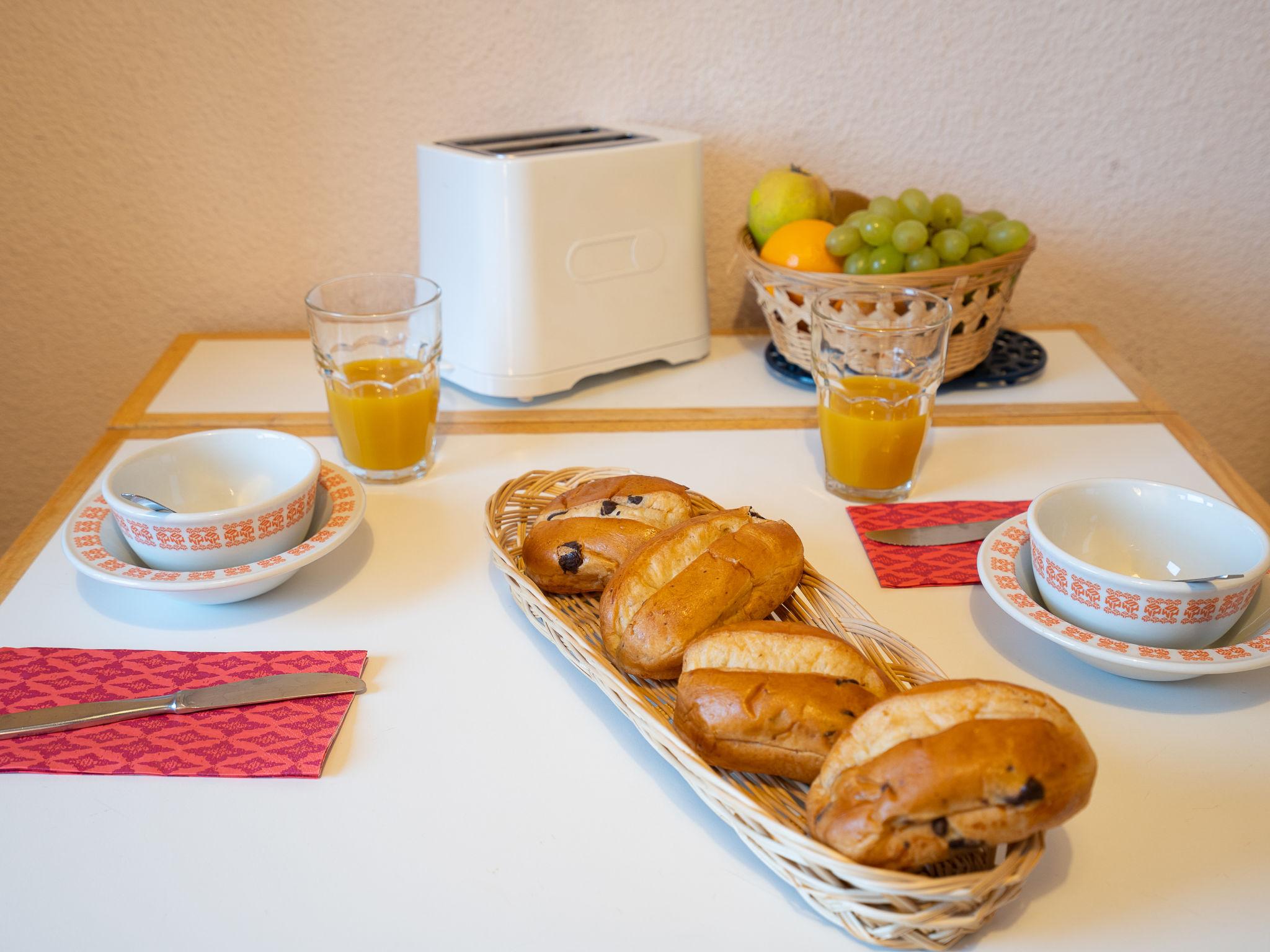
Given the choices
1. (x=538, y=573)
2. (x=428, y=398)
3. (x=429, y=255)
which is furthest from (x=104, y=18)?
(x=538, y=573)

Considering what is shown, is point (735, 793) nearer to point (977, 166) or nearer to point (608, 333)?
point (608, 333)

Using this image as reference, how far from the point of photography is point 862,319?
108 centimetres

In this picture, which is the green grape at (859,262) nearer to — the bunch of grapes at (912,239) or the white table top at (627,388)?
the bunch of grapes at (912,239)

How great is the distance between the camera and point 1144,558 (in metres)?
0.79

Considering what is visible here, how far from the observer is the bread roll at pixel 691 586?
2.18 feet

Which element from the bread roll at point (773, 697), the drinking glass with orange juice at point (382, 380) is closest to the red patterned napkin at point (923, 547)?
the bread roll at point (773, 697)

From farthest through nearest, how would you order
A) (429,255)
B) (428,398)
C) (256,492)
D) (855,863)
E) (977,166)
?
1. (977,166)
2. (429,255)
3. (428,398)
4. (256,492)
5. (855,863)

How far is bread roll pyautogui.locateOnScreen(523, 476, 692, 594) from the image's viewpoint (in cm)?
76

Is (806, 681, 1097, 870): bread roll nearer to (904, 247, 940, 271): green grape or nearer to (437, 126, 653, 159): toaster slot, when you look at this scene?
(904, 247, 940, 271): green grape

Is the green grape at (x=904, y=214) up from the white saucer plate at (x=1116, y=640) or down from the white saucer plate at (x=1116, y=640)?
up

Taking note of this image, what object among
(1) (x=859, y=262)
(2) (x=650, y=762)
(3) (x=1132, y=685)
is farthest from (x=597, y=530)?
(1) (x=859, y=262)

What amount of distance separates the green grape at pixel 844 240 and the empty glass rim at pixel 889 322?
2.2 inches

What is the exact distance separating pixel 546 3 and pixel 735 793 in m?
1.07

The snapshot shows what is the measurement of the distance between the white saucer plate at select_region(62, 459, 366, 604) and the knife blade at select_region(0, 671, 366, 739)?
87 millimetres
